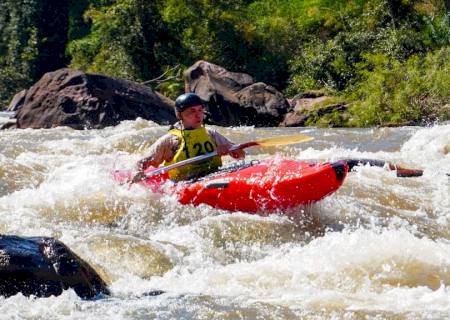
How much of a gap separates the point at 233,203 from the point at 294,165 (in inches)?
23.5

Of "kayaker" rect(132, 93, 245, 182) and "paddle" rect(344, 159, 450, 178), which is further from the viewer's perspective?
"paddle" rect(344, 159, 450, 178)

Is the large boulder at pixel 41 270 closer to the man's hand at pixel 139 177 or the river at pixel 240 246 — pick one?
the river at pixel 240 246

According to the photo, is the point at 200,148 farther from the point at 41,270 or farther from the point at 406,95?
the point at 406,95

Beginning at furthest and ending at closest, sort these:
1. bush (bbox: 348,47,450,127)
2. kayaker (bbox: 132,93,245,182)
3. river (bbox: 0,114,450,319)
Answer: bush (bbox: 348,47,450,127), kayaker (bbox: 132,93,245,182), river (bbox: 0,114,450,319)

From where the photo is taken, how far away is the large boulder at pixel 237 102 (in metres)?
17.1

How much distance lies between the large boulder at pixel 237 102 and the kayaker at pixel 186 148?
972cm

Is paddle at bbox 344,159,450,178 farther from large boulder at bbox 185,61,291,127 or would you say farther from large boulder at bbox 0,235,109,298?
large boulder at bbox 185,61,291,127

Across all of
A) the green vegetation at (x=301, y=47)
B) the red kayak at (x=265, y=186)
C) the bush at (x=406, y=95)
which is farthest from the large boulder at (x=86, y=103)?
the red kayak at (x=265, y=186)

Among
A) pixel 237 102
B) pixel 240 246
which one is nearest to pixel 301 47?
pixel 237 102

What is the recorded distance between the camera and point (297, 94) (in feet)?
63.2

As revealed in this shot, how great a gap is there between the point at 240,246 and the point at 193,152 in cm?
156

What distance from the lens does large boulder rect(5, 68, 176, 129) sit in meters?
15.8

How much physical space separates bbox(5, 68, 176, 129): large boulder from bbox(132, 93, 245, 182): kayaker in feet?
28.1

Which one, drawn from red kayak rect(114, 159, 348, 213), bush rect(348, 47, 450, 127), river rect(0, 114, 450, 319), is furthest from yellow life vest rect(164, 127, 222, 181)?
bush rect(348, 47, 450, 127)
